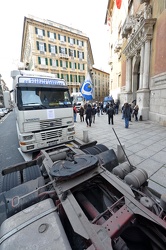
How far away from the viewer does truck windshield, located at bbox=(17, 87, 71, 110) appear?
4553mm

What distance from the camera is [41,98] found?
194 inches

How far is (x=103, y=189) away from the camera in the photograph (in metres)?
2.08

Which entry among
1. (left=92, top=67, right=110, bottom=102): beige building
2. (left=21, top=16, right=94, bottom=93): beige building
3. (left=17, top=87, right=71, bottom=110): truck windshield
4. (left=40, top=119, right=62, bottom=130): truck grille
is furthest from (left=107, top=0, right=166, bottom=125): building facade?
(left=92, top=67, right=110, bottom=102): beige building

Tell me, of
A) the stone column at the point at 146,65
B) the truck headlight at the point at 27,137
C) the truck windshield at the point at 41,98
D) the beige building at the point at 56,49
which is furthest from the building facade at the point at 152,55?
the beige building at the point at 56,49

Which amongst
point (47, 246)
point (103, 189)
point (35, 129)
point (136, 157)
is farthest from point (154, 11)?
point (47, 246)

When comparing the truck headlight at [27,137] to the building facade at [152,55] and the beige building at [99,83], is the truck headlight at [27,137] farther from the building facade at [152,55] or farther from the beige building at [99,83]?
the beige building at [99,83]

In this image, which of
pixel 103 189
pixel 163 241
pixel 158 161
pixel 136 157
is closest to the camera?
pixel 163 241

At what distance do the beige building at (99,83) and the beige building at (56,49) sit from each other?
16.2m

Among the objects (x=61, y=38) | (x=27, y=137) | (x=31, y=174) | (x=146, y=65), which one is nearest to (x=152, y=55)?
(x=146, y=65)

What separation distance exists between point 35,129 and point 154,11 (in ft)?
43.5

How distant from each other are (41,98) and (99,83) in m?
56.6

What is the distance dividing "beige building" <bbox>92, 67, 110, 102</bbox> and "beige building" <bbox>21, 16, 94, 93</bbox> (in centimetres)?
1621

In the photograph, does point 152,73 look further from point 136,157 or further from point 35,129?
point 35,129

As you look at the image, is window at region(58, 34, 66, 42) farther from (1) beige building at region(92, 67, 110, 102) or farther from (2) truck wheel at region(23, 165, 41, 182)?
(2) truck wheel at region(23, 165, 41, 182)
